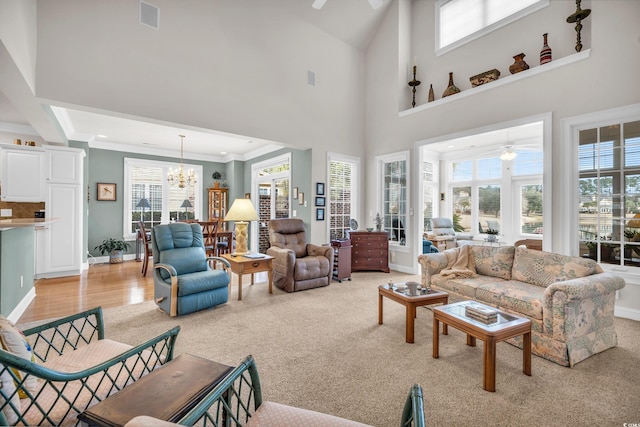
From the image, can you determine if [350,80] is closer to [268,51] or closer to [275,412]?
[268,51]

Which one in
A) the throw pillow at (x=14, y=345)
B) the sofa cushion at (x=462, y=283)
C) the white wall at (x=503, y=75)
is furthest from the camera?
the white wall at (x=503, y=75)

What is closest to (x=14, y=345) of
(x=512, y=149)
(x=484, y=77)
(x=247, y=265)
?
(x=247, y=265)

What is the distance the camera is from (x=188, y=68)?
421 cm

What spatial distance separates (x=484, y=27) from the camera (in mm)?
4883

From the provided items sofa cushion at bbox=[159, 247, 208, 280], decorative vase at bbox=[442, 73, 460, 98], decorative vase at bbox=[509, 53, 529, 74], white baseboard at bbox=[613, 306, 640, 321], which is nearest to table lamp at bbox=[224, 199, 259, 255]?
sofa cushion at bbox=[159, 247, 208, 280]

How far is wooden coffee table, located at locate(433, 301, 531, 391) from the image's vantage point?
2.03 meters

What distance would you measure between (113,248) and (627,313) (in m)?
9.05

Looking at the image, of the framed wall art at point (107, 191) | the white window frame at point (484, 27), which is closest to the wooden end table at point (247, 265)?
the framed wall art at point (107, 191)

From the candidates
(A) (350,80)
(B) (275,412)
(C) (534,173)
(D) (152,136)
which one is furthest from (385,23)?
(B) (275,412)

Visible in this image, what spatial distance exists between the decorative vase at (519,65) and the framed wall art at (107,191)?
335 inches

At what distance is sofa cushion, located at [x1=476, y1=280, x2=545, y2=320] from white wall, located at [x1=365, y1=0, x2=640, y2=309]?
56.0 inches

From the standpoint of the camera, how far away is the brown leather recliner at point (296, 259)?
174 inches

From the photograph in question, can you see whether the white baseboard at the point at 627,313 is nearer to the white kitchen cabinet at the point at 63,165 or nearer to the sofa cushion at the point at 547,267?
the sofa cushion at the point at 547,267

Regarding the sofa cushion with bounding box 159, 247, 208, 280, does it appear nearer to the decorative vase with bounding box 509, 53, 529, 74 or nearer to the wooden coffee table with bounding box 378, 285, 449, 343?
the wooden coffee table with bounding box 378, 285, 449, 343
